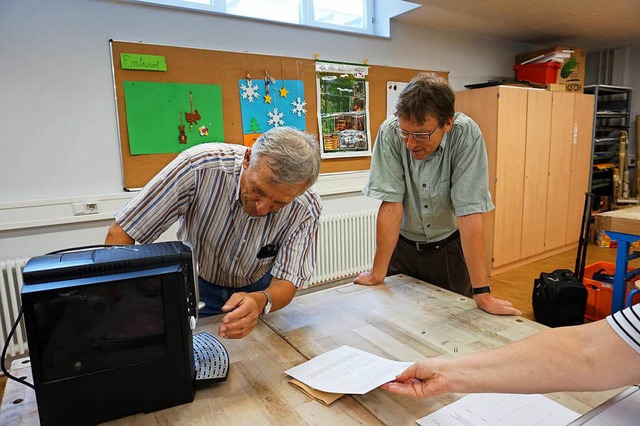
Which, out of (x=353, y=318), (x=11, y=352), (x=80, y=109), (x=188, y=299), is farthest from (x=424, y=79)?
(x=11, y=352)

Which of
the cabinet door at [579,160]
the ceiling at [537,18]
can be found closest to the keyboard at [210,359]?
the ceiling at [537,18]

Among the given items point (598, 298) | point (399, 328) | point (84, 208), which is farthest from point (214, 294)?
point (598, 298)

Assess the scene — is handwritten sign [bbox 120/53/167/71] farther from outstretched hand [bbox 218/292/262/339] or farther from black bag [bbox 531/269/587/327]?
black bag [bbox 531/269/587/327]

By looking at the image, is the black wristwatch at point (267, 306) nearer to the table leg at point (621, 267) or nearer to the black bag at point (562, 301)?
the black bag at point (562, 301)

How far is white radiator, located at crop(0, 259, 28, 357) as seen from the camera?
224cm

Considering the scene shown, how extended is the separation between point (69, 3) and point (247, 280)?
1.94 meters

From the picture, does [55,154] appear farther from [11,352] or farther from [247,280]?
[247,280]

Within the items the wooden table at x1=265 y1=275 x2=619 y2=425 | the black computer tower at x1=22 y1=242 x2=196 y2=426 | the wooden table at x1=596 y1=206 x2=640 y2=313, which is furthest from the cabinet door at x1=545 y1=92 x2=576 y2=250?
the black computer tower at x1=22 y1=242 x2=196 y2=426

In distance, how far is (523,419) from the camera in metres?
0.83

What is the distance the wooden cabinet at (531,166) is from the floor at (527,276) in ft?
0.31

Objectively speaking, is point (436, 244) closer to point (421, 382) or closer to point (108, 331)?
point (421, 382)

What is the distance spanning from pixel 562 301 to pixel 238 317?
95.2 inches

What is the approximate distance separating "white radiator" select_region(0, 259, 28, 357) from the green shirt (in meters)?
1.96

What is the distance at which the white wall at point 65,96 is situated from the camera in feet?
7.31
